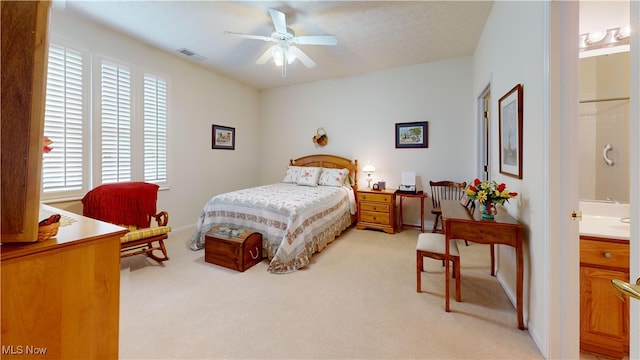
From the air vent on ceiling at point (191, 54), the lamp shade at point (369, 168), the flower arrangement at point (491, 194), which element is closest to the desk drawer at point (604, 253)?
the flower arrangement at point (491, 194)

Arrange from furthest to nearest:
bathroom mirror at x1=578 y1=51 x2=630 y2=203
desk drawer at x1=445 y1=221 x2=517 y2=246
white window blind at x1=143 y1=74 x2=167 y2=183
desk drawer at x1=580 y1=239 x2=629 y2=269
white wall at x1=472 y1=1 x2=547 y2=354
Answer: white window blind at x1=143 y1=74 x2=167 y2=183, desk drawer at x1=445 y1=221 x2=517 y2=246, bathroom mirror at x1=578 y1=51 x2=630 y2=203, white wall at x1=472 y1=1 x2=547 y2=354, desk drawer at x1=580 y1=239 x2=629 y2=269

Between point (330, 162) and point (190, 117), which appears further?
point (330, 162)

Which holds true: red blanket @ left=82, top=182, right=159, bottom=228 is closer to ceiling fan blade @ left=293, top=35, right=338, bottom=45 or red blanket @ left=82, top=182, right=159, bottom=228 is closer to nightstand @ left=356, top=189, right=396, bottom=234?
ceiling fan blade @ left=293, top=35, right=338, bottom=45

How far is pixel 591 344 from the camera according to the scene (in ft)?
4.91

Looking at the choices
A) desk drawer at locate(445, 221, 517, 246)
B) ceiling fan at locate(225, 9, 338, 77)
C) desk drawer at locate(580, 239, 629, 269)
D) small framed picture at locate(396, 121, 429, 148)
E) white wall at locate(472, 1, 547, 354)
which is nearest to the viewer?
desk drawer at locate(580, 239, 629, 269)

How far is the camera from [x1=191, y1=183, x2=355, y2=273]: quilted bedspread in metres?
2.74

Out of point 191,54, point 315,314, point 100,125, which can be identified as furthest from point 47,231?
point 191,54

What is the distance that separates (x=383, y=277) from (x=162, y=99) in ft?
12.9

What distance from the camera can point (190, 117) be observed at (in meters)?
4.21

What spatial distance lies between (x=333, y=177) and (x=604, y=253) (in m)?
3.39

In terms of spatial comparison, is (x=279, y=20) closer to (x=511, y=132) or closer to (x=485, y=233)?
(x=511, y=132)

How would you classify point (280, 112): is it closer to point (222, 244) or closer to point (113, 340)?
point (222, 244)

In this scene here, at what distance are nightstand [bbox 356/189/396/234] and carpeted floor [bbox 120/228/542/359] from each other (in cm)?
116

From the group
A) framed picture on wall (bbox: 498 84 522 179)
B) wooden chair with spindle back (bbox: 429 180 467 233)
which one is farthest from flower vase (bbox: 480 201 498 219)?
wooden chair with spindle back (bbox: 429 180 467 233)
